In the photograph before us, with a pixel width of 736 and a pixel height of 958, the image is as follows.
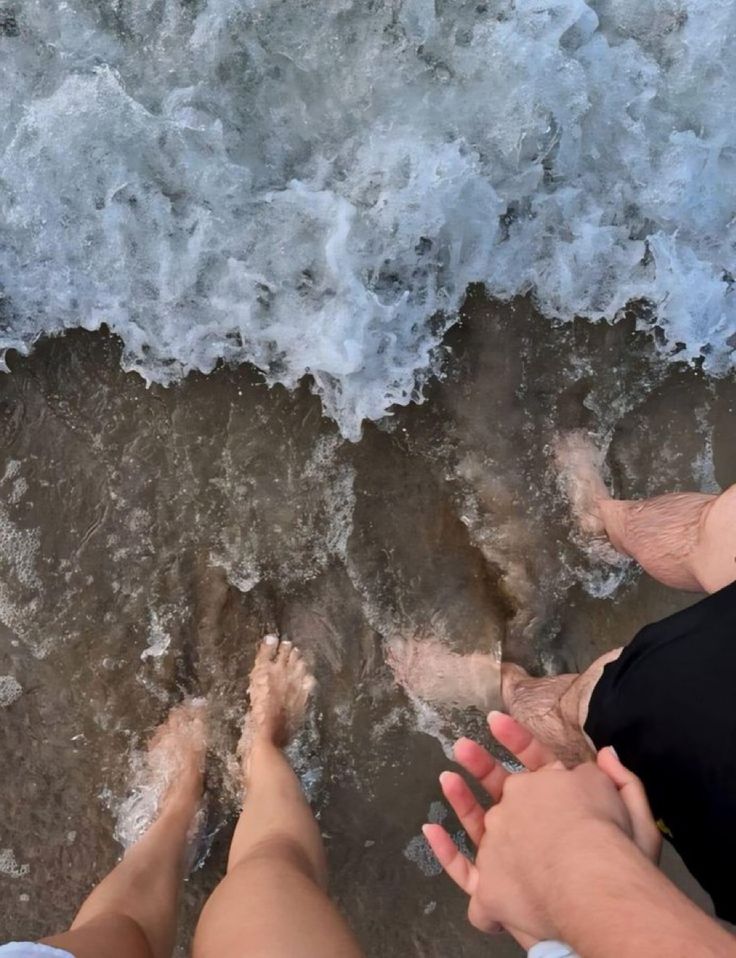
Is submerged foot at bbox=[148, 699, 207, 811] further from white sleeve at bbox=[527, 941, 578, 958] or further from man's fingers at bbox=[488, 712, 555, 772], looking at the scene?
white sleeve at bbox=[527, 941, 578, 958]

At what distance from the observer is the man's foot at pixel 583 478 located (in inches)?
95.1

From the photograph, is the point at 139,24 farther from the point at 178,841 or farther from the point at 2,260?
the point at 178,841

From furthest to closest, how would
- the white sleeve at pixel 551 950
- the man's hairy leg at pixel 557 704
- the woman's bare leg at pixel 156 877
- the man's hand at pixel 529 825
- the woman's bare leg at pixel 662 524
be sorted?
1. the man's hairy leg at pixel 557 704
2. the woman's bare leg at pixel 662 524
3. the woman's bare leg at pixel 156 877
4. the man's hand at pixel 529 825
5. the white sleeve at pixel 551 950

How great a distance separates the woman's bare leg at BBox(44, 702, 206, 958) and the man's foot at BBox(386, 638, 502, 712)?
65cm

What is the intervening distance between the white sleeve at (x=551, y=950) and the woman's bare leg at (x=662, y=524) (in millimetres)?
1025

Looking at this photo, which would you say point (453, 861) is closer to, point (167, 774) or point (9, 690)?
point (167, 774)

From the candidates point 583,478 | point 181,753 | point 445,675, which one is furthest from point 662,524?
point 181,753

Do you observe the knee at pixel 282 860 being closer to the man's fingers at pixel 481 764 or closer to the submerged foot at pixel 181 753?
the submerged foot at pixel 181 753

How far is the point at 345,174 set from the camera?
2418 millimetres

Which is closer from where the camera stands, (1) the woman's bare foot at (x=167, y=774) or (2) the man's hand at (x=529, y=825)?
(2) the man's hand at (x=529, y=825)

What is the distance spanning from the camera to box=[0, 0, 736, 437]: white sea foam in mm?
2352

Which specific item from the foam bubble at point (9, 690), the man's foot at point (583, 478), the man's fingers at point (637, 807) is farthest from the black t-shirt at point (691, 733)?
the foam bubble at point (9, 690)

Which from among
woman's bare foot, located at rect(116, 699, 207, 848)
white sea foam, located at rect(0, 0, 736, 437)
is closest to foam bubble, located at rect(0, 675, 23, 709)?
woman's bare foot, located at rect(116, 699, 207, 848)

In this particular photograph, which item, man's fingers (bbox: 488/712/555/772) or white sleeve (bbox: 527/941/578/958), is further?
man's fingers (bbox: 488/712/555/772)
